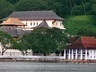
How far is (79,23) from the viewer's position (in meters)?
150

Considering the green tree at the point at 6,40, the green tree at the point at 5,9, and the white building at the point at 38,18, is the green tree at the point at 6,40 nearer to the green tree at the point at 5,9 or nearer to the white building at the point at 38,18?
the white building at the point at 38,18

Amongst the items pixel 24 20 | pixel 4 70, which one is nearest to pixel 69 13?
pixel 24 20

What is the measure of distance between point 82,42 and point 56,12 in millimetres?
39618

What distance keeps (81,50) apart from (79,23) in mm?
31352

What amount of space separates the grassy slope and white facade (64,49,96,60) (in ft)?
83.8

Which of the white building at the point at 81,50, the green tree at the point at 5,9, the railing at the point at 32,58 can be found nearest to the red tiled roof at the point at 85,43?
the white building at the point at 81,50

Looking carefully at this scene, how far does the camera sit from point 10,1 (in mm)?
169750

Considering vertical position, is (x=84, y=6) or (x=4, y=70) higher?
(x=84, y=6)

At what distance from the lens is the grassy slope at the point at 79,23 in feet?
482

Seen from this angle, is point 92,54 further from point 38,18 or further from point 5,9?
point 5,9

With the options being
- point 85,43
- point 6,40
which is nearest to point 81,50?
point 85,43

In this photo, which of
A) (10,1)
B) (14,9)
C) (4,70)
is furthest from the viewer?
(10,1)

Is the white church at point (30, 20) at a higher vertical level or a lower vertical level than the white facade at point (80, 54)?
higher

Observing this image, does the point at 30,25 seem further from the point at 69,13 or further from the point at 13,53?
the point at 13,53
